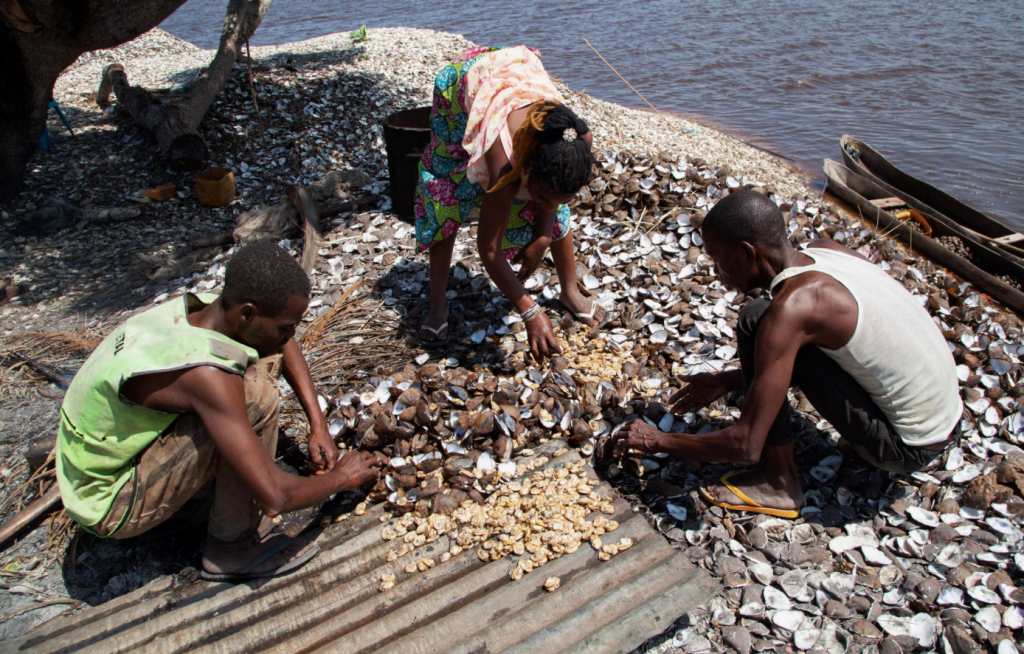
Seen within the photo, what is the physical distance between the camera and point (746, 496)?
2.09 m

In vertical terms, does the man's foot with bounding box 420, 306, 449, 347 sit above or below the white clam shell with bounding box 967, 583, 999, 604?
above

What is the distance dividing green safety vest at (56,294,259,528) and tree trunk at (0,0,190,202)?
3179mm

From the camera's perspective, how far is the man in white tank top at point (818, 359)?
1743 mm

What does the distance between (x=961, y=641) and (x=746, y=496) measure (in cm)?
66

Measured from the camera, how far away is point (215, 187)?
4543 mm

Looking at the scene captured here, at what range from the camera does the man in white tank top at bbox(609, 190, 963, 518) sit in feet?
5.72

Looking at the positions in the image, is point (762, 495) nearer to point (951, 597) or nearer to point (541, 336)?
point (951, 597)

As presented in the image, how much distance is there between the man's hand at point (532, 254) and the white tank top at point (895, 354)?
115 cm

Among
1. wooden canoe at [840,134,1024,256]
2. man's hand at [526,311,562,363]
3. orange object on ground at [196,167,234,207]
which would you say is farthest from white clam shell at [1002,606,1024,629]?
orange object on ground at [196,167,234,207]

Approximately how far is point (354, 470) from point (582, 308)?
1396 mm

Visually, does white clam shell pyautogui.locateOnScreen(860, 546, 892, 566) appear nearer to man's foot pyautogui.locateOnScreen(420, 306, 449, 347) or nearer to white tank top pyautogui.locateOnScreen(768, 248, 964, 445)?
white tank top pyautogui.locateOnScreen(768, 248, 964, 445)

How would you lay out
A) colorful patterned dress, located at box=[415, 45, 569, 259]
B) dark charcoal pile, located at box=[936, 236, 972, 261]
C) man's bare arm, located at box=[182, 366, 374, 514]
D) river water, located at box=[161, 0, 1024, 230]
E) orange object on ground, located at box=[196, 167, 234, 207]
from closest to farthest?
man's bare arm, located at box=[182, 366, 374, 514]
colorful patterned dress, located at box=[415, 45, 569, 259]
orange object on ground, located at box=[196, 167, 234, 207]
dark charcoal pile, located at box=[936, 236, 972, 261]
river water, located at box=[161, 0, 1024, 230]

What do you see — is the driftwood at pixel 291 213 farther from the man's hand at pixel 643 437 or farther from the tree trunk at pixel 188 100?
the man's hand at pixel 643 437

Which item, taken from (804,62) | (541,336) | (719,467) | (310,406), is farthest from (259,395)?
(804,62)
